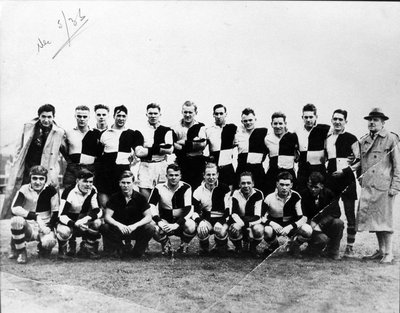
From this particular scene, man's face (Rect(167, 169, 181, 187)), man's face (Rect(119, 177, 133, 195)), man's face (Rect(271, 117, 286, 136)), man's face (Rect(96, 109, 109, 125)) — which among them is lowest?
man's face (Rect(119, 177, 133, 195))

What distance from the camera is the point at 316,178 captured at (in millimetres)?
2883

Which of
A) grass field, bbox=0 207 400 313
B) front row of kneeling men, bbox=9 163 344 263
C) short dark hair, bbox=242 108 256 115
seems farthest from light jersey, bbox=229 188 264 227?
short dark hair, bbox=242 108 256 115

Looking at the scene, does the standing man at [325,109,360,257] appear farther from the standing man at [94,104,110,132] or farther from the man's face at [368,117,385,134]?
the standing man at [94,104,110,132]

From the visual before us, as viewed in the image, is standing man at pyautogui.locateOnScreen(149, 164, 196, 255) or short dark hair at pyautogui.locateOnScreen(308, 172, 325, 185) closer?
short dark hair at pyautogui.locateOnScreen(308, 172, 325, 185)

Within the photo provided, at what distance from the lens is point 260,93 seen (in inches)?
112

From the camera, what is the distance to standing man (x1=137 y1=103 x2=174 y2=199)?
2966 millimetres

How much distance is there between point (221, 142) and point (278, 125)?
0.33 m

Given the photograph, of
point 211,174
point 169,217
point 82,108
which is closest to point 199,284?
point 169,217

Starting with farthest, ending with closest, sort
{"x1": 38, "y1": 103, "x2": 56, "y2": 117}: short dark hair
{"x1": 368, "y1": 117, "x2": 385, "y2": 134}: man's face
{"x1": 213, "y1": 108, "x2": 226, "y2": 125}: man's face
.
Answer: {"x1": 38, "y1": 103, "x2": 56, "y2": 117}: short dark hair
{"x1": 213, "y1": 108, "x2": 226, "y2": 125}: man's face
{"x1": 368, "y1": 117, "x2": 385, "y2": 134}: man's face

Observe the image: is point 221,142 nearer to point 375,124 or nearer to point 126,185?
point 126,185

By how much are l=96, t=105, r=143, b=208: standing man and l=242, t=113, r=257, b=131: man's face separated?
0.58 meters

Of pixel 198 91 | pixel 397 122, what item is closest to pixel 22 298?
pixel 198 91

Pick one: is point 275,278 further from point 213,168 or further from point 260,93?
point 260,93

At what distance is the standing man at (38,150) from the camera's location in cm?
303
